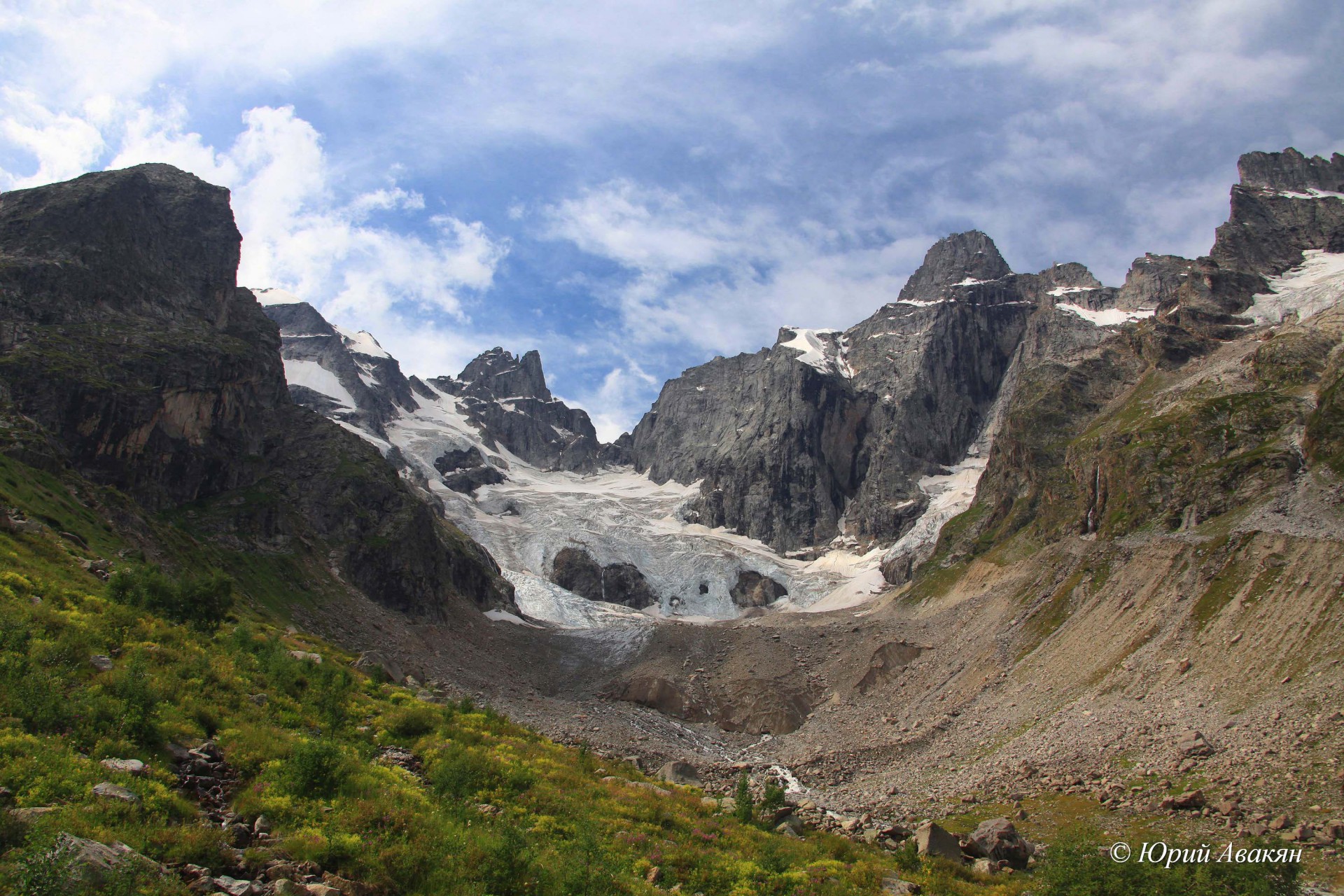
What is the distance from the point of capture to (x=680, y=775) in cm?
4191

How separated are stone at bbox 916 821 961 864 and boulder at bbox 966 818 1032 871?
949 millimetres

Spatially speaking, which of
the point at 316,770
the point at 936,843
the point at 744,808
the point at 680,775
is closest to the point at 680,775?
the point at 680,775

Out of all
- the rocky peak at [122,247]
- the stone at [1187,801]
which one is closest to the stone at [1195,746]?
the stone at [1187,801]

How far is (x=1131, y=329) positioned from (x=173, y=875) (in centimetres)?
15719

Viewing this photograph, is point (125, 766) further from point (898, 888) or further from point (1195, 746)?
point (1195, 746)

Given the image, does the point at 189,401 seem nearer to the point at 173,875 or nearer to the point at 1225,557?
the point at 173,875

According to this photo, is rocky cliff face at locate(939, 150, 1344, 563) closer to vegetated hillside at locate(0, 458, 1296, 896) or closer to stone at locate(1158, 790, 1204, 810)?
stone at locate(1158, 790, 1204, 810)

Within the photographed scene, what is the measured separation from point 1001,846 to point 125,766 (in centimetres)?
2757

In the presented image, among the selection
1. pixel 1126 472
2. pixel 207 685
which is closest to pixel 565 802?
pixel 207 685

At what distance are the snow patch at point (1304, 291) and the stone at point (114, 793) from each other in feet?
518

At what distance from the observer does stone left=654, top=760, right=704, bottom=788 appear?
4084cm

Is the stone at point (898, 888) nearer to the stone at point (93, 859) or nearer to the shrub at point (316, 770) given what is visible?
the shrub at point (316, 770)

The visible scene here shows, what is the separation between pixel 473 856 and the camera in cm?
1515

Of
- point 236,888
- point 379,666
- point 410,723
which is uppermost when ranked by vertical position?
point 236,888
